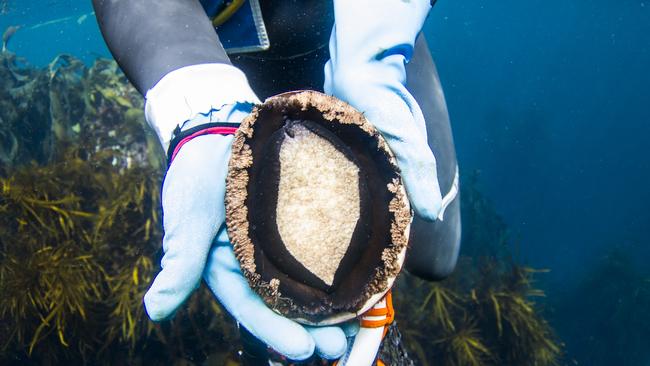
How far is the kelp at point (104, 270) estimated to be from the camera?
4508 millimetres

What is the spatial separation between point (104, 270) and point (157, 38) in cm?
386

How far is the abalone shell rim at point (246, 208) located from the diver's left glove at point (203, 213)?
15cm

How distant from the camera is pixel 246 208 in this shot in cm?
132

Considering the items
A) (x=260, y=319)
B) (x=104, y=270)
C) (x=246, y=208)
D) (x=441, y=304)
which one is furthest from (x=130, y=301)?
(x=441, y=304)

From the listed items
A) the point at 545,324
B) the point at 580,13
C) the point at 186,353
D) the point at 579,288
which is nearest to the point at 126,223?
the point at 186,353

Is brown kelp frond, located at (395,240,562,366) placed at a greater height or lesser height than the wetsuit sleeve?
lesser

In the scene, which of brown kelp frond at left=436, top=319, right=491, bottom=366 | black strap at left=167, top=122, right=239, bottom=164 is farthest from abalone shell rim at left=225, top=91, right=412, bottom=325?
brown kelp frond at left=436, top=319, right=491, bottom=366

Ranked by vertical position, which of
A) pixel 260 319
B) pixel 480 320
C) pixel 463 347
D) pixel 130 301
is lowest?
pixel 480 320

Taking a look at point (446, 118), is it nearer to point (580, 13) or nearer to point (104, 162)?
point (104, 162)

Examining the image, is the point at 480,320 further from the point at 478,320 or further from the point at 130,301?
the point at 130,301

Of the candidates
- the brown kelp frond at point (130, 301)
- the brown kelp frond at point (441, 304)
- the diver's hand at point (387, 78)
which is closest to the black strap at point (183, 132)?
the diver's hand at point (387, 78)

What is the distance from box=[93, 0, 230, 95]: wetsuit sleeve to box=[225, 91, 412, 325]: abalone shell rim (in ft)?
1.54

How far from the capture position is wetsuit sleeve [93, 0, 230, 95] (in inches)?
61.6

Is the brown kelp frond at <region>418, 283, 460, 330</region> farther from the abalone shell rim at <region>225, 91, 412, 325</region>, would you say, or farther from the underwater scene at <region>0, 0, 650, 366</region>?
the abalone shell rim at <region>225, 91, 412, 325</region>
